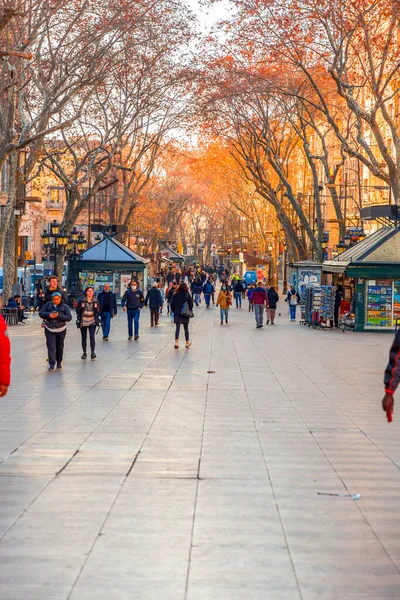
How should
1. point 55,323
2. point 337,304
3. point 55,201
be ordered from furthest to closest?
point 55,201 < point 337,304 < point 55,323

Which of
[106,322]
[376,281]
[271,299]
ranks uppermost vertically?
[376,281]

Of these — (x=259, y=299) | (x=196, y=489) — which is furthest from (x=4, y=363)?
(x=259, y=299)

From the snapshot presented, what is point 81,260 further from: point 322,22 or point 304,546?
point 304,546

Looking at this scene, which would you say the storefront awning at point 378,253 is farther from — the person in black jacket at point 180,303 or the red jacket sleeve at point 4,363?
the red jacket sleeve at point 4,363

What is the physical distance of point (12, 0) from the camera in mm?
21172

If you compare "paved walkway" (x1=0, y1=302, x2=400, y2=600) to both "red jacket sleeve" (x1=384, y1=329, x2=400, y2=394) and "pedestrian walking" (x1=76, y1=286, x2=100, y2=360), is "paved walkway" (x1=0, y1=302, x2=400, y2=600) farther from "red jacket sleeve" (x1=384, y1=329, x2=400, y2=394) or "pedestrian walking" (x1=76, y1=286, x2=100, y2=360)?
"pedestrian walking" (x1=76, y1=286, x2=100, y2=360)

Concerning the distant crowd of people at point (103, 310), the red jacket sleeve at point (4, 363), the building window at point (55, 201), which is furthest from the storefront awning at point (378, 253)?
the building window at point (55, 201)

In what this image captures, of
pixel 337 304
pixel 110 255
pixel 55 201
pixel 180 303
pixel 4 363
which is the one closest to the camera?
pixel 4 363

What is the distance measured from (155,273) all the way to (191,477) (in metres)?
71.2

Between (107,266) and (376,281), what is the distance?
54.6 ft

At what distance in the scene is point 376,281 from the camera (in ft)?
97.3

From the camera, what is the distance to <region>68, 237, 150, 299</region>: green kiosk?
142 ft

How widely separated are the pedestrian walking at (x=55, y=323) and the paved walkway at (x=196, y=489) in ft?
3.37

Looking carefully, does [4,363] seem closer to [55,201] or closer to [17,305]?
[17,305]
